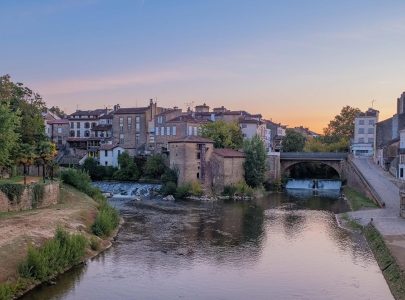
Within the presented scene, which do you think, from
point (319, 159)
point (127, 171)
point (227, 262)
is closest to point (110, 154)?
point (127, 171)

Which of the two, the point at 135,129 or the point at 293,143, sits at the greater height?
the point at 135,129

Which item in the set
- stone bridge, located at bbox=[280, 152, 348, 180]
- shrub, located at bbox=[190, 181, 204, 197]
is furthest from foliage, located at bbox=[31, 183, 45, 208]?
stone bridge, located at bbox=[280, 152, 348, 180]

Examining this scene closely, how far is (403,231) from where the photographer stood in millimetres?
31812

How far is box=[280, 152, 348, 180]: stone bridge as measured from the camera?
237ft

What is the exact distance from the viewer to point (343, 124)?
104000 mm

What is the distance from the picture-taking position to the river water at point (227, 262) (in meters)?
22.9

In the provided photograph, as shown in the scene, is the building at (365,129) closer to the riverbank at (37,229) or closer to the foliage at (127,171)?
the foliage at (127,171)

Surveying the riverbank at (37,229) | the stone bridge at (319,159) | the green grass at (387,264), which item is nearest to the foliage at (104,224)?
the riverbank at (37,229)

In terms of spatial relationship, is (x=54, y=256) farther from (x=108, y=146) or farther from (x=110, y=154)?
(x=108, y=146)

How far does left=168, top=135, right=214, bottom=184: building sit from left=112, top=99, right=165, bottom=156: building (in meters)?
18.9

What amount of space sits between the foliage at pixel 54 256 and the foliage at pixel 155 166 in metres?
40.0

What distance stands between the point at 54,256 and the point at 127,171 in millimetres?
47254

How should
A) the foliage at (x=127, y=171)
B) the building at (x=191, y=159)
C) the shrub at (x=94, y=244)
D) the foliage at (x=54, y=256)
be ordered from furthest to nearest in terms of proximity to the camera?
the foliage at (x=127, y=171) → the building at (x=191, y=159) → the shrub at (x=94, y=244) → the foliage at (x=54, y=256)

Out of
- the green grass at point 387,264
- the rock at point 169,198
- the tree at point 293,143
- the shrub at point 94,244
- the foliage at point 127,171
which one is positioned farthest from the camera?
the tree at point 293,143
